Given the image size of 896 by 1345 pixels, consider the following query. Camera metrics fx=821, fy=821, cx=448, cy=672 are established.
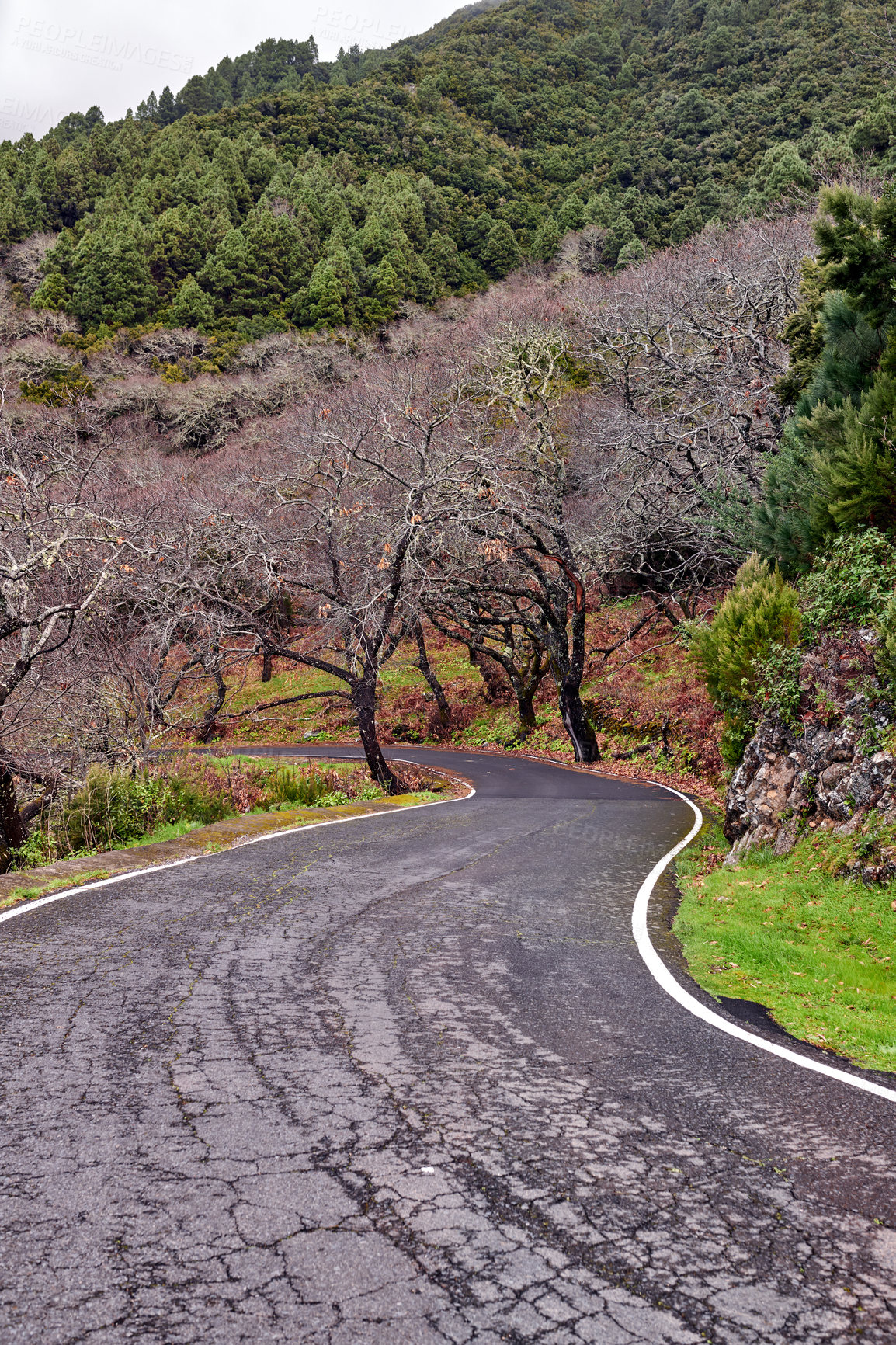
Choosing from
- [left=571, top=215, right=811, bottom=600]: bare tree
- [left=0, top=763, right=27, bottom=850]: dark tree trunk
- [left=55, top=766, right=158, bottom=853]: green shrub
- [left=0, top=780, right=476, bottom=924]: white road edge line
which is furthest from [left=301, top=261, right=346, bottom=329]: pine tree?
[left=0, top=763, right=27, bottom=850]: dark tree trunk

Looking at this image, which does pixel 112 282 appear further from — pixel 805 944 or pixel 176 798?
pixel 805 944

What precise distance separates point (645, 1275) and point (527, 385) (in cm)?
2723

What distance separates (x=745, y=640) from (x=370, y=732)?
8973 millimetres

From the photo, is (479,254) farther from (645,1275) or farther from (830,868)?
(645,1275)

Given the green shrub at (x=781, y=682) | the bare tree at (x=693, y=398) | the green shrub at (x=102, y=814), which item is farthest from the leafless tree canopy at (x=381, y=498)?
the green shrub at (x=781, y=682)

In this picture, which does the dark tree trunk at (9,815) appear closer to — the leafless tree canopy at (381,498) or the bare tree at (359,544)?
the leafless tree canopy at (381,498)

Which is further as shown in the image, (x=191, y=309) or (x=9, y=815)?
(x=191, y=309)

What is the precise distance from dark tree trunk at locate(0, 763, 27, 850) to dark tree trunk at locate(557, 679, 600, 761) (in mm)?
15929

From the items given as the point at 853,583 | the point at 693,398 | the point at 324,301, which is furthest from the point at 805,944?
the point at 324,301

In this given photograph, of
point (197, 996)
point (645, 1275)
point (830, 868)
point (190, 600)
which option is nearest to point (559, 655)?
point (190, 600)

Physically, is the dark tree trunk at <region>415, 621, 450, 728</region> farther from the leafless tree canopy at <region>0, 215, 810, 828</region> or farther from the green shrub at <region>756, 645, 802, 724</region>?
the green shrub at <region>756, 645, 802, 724</region>

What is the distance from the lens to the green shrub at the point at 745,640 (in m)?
11.2

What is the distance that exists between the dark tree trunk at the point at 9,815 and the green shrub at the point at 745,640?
397 inches

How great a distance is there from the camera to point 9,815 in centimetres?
1159
